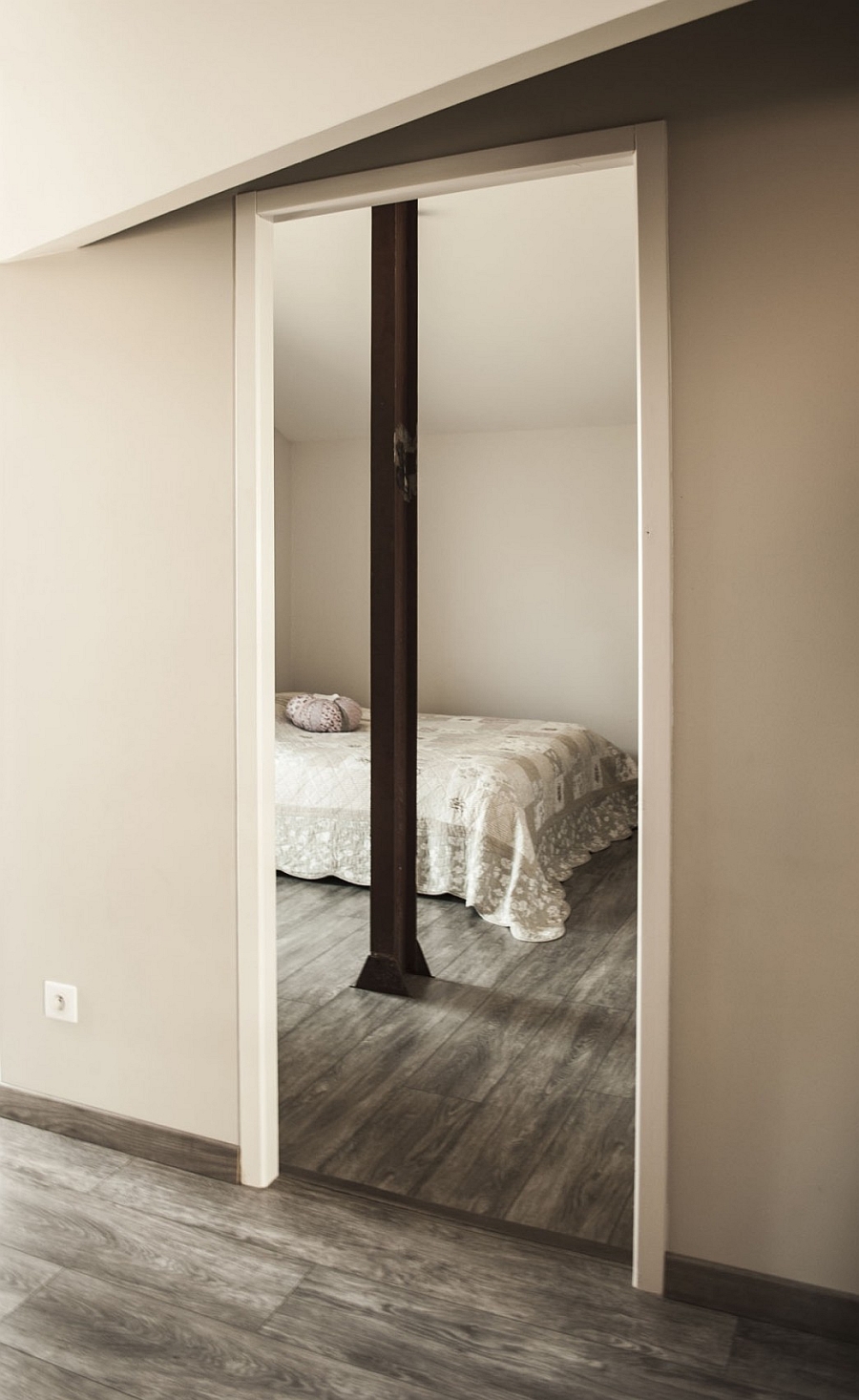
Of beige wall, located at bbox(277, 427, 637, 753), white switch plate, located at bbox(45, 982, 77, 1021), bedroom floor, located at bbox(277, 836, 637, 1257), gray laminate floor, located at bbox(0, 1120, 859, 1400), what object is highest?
beige wall, located at bbox(277, 427, 637, 753)

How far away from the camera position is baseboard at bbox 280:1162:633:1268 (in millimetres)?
2064

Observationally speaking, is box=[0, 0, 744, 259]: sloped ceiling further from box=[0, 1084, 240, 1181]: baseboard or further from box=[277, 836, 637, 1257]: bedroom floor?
box=[277, 836, 637, 1257]: bedroom floor

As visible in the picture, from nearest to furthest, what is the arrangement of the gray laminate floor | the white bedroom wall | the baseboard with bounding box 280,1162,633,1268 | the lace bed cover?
the gray laminate floor < the baseboard with bounding box 280,1162,633,1268 < the lace bed cover < the white bedroom wall

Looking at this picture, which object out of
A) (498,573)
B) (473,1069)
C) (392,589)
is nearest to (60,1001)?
(473,1069)

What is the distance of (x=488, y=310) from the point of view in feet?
17.8

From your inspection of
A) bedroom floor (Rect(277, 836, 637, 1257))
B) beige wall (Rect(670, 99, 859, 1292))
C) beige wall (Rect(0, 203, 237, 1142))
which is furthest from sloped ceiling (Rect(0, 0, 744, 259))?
bedroom floor (Rect(277, 836, 637, 1257))

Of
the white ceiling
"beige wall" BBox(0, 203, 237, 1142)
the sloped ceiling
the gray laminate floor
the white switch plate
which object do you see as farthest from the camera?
the white ceiling

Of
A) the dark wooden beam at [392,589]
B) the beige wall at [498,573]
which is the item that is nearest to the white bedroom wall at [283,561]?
the beige wall at [498,573]

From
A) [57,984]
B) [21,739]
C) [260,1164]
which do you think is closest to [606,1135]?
[260,1164]

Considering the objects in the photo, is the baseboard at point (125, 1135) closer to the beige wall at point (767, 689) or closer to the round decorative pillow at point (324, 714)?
the beige wall at point (767, 689)

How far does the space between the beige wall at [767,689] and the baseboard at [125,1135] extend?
41.6 inches

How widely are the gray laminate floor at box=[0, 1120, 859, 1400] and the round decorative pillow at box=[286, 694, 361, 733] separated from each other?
325 centimetres

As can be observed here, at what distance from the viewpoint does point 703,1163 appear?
1.88 meters

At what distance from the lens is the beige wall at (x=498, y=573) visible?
621 cm
